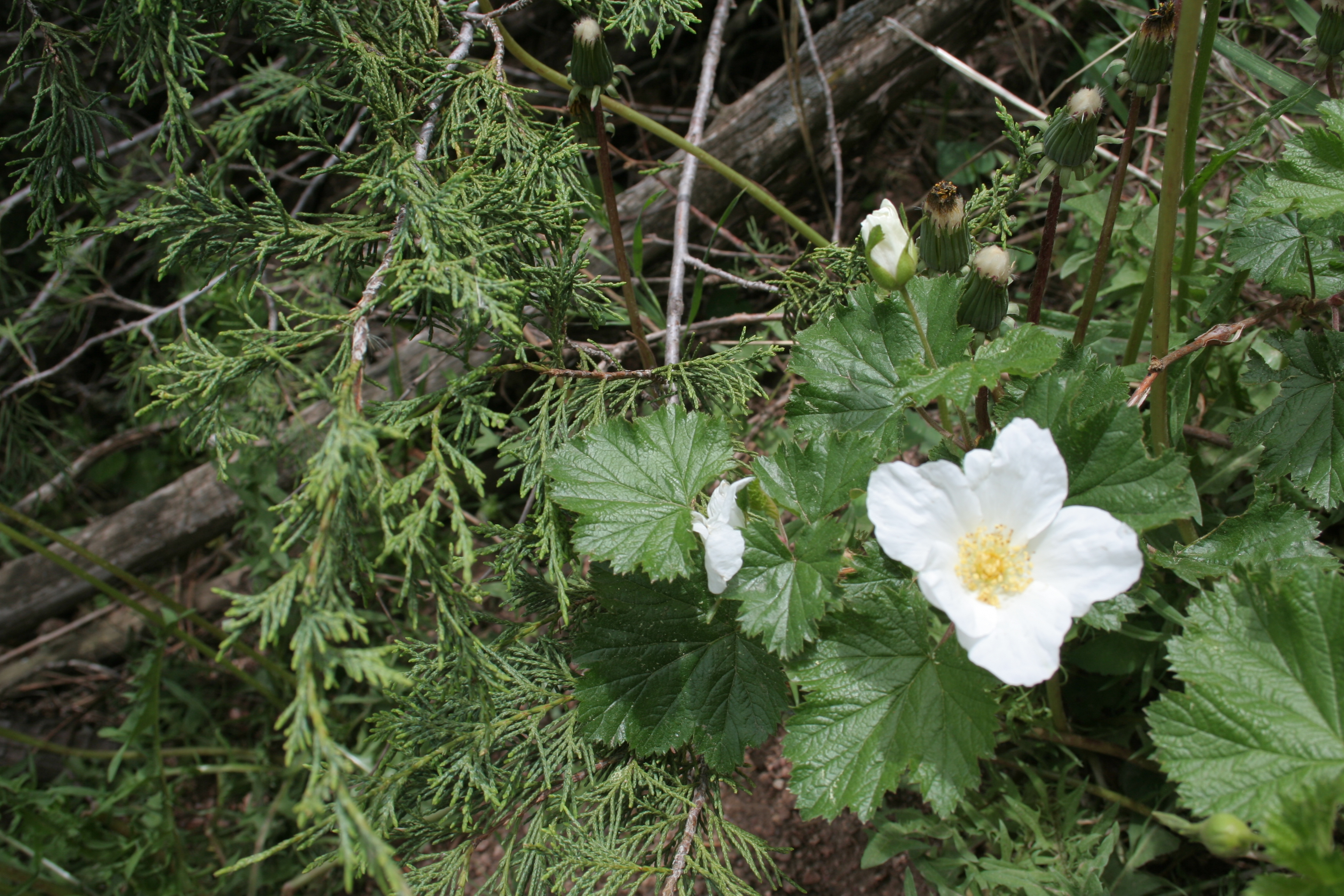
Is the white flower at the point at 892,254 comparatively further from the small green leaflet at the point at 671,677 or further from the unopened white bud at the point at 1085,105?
the small green leaflet at the point at 671,677

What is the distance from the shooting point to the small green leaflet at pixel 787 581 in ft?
4.12

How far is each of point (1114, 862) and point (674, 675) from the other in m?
1.10

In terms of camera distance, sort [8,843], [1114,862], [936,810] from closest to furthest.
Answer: [936,810] → [1114,862] → [8,843]

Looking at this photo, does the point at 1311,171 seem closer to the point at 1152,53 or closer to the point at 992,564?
the point at 1152,53

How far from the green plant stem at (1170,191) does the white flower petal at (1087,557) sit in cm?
29

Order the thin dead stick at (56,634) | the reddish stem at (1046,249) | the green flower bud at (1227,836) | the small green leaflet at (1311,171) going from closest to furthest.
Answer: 1. the green flower bud at (1227,836)
2. the small green leaflet at (1311,171)
3. the reddish stem at (1046,249)
4. the thin dead stick at (56,634)

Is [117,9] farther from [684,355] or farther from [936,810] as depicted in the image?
[936,810]

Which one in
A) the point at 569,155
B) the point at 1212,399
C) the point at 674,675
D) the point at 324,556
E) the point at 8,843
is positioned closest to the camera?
the point at 324,556

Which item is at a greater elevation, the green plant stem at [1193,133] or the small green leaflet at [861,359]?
the green plant stem at [1193,133]

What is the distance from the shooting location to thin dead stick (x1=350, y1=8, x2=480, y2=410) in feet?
3.98

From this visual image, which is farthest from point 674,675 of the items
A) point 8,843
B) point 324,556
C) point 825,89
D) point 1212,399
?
point 8,843

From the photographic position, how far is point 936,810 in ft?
3.91

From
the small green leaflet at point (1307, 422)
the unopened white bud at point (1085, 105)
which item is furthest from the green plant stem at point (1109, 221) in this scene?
the small green leaflet at point (1307, 422)

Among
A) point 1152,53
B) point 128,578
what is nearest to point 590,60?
point 1152,53
